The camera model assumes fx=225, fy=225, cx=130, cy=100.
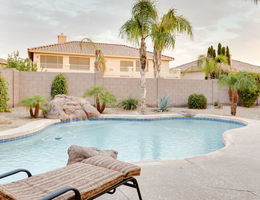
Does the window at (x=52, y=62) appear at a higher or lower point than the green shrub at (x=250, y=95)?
higher

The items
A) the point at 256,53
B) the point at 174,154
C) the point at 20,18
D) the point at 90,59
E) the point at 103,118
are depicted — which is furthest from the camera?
the point at 90,59

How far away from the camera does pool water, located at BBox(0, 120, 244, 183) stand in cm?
490

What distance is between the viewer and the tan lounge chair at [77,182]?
5.87ft

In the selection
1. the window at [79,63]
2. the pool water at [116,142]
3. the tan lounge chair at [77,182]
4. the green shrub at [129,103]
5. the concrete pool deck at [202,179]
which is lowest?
the pool water at [116,142]

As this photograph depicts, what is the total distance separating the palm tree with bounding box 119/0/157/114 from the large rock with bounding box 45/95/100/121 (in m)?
2.87

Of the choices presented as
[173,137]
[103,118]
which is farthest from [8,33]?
[173,137]

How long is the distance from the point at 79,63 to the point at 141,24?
1318 centimetres

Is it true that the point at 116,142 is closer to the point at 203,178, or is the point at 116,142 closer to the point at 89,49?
the point at 203,178

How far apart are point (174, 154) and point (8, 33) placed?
1796cm

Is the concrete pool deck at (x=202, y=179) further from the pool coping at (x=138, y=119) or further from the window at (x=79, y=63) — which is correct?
the window at (x=79, y=63)

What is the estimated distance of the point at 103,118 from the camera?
1027cm

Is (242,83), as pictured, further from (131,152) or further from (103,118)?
(131,152)

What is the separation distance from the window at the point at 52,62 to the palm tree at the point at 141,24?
493 inches

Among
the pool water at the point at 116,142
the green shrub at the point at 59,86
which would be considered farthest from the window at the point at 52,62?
the pool water at the point at 116,142
